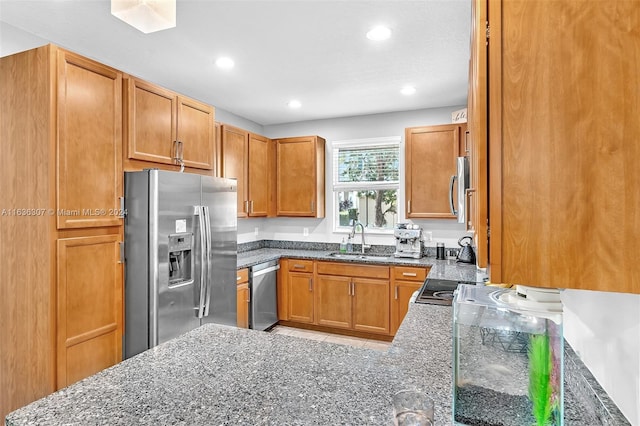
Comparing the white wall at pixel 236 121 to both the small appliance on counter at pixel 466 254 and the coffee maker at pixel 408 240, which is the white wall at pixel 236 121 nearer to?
the coffee maker at pixel 408 240

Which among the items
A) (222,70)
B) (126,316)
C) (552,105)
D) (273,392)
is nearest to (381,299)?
(126,316)

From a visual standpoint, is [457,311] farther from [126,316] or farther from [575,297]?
[126,316]

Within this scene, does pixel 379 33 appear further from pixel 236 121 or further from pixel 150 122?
pixel 236 121

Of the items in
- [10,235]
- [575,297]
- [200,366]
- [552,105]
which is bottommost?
[200,366]

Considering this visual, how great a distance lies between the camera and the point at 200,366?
1.24 metres

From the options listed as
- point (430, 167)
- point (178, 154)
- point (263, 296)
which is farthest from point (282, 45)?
point (263, 296)

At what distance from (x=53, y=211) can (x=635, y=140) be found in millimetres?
2501

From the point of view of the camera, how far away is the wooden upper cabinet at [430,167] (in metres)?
3.93

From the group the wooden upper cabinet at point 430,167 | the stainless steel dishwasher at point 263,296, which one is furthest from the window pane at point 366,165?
the stainless steel dishwasher at point 263,296

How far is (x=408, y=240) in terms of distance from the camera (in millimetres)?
4152

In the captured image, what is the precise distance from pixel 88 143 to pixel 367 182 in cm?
318

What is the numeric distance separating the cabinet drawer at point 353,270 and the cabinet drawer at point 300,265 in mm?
132

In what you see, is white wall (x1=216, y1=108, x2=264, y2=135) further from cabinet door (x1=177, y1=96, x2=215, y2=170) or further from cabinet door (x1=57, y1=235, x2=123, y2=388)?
cabinet door (x1=57, y1=235, x2=123, y2=388)

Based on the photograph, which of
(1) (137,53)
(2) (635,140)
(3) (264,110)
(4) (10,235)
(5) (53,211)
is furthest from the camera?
(3) (264,110)
